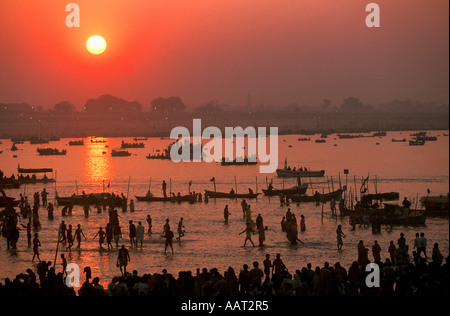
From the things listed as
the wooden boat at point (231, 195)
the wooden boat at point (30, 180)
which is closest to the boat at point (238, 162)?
the wooden boat at point (30, 180)

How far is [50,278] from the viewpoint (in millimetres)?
11734

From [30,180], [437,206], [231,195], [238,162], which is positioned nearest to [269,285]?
[437,206]

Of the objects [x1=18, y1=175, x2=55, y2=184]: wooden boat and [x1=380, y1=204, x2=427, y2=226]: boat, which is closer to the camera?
[x1=380, y1=204, x2=427, y2=226]: boat

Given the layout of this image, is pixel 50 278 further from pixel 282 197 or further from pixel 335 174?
pixel 335 174

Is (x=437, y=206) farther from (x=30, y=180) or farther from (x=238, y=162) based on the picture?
(x=238, y=162)

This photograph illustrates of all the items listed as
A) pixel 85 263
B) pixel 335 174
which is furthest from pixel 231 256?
pixel 335 174

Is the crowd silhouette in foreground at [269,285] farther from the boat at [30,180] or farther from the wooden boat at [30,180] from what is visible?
the wooden boat at [30,180]

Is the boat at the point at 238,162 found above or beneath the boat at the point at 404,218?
above

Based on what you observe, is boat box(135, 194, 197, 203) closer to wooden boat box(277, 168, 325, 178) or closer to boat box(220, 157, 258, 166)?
wooden boat box(277, 168, 325, 178)

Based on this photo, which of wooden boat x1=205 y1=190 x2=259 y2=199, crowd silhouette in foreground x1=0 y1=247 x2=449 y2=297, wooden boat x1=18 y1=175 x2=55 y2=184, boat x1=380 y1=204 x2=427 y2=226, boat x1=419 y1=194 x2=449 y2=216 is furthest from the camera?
wooden boat x1=18 y1=175 x2=55 y2=184

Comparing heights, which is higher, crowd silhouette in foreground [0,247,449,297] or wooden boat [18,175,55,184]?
wooden boat [18,175,55,184]

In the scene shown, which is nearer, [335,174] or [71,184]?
[71,184]

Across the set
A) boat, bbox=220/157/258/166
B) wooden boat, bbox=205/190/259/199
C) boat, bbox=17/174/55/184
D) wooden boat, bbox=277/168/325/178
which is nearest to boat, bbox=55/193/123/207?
wooden boat, bbox=205/190/259/199
